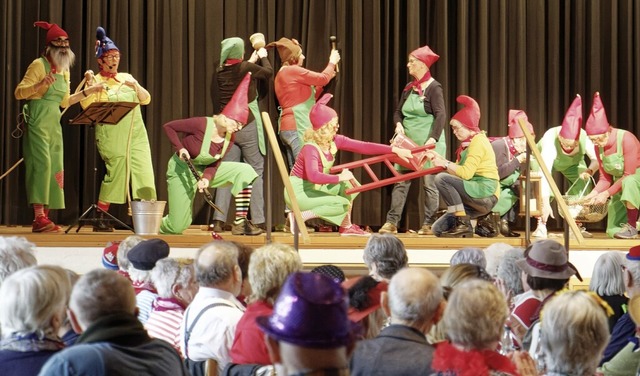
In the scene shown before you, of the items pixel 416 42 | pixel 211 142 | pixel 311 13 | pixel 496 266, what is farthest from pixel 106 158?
pixel 496 266

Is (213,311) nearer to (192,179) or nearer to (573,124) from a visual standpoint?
(192,179)

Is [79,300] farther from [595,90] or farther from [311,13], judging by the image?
[595,90]

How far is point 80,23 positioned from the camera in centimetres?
924

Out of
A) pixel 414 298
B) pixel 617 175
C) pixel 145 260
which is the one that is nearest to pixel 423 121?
pixel 617 175

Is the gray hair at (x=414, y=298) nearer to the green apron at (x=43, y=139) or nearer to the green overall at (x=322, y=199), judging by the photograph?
the green overall at (x=322, y=199)

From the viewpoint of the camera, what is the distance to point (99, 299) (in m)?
2.45

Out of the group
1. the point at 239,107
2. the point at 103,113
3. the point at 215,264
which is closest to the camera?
the point at 215,264

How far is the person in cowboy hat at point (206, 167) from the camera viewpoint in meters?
7.84

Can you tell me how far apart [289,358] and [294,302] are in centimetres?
11

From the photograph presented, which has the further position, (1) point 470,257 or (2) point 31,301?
(1) point 470,257

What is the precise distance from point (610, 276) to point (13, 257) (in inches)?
95.8

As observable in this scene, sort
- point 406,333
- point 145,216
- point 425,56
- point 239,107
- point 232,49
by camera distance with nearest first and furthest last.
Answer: point 406,333
point 145,216
point 239,107
point 232,49
point 425,56

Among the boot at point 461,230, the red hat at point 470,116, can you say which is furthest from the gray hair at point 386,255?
the red hat at point 470,116

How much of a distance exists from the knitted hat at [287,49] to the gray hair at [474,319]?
6.74 meters
